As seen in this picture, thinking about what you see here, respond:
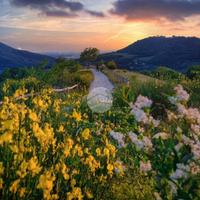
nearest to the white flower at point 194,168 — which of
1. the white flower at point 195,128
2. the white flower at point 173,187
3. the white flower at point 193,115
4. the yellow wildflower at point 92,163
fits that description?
the white flower at point 173,187

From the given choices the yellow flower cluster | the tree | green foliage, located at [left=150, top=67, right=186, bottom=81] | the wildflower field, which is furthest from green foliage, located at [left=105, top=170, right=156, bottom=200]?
the tree

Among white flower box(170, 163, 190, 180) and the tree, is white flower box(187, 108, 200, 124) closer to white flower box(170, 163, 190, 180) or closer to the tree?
white flower box(170, 163, 190, 180)

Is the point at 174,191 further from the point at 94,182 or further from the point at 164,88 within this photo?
the point at 164,88

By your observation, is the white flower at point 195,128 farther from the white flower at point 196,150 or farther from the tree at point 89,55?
the tree at point 89,55

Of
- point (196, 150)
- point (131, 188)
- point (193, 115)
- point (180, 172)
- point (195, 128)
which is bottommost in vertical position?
point (131, 188)

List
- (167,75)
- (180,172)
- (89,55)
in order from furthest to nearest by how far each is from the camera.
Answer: (89,55)
(167,75)
(180,172)

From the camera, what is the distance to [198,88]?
61.4 feet

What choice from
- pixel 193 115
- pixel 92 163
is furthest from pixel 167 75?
pixel 193 115

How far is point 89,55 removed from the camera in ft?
273

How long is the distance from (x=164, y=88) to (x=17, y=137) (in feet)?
37.9

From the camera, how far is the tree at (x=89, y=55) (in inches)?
3268

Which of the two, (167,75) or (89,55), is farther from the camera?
(89,55)

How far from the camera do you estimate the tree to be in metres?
83.0

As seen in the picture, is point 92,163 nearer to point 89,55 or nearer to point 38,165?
point 38,165
